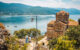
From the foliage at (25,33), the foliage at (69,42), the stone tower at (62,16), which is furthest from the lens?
the foliage at (25,33)

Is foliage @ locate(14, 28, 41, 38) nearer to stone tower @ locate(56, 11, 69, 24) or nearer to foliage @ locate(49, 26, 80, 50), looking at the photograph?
stone tower @ locate(56, 11, 69, 24)

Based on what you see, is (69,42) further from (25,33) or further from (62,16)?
(25,33)

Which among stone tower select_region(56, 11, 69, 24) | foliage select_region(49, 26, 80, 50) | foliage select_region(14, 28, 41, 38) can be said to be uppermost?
stone tower select_region(56, 11, 69, 24)

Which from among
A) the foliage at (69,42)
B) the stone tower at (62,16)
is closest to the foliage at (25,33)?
the stone tower at (62,16)

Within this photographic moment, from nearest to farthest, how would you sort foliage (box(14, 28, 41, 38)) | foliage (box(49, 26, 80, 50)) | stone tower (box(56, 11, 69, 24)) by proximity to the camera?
1. foliage (box(49, 26, 80, 50))
2. stone tower (box(56, 11, 69, 24))
3. foliage (box(14, 28, 41, 38))

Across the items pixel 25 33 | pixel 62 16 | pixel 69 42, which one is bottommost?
pixel 25 33

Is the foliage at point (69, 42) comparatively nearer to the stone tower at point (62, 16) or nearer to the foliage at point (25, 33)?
the stone tower at point (62, 16)

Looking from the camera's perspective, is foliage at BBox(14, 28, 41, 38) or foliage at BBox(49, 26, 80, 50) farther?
foliage at BBox(14, 28, 41, 38)

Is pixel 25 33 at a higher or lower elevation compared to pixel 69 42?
lower

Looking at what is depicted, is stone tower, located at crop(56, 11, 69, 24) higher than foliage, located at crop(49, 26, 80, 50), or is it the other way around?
stone tower, located at crop(56, 11, 69, 24)

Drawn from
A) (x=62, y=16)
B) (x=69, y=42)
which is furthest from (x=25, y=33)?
(x=69, y=42)

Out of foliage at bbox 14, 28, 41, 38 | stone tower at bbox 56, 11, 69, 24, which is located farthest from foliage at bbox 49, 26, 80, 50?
foliage at bbox 14, 28, 41, 38

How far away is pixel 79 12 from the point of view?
720cm

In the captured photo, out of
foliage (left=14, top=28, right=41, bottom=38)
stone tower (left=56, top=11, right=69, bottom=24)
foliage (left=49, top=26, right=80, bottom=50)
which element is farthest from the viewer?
foliage (left=14, top=28, right=41, bottom=38)
